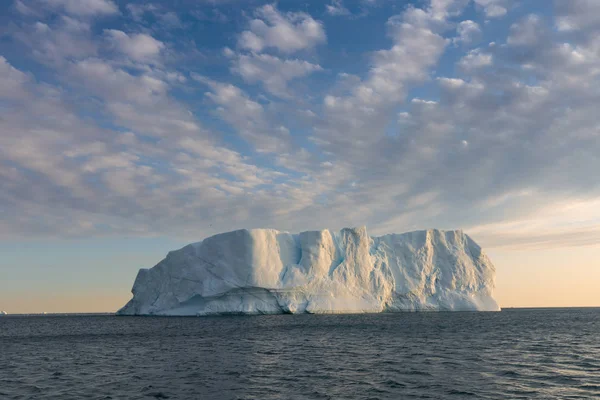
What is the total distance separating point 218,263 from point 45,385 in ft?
106

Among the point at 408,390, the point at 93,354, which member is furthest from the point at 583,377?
Answer: the point at 93,354

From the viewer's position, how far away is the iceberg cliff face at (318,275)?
148ft

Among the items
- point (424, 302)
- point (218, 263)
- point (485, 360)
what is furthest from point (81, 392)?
point (424, 302)

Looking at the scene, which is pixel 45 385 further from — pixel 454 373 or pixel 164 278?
pixel 164 278

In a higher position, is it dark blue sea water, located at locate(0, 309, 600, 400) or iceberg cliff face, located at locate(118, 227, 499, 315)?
iceberg cliff face, located at locate(118, 227, 499, 315)

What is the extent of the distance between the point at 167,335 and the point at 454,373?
60.7 feet

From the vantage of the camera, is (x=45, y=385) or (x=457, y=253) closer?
(x=45, y=385)

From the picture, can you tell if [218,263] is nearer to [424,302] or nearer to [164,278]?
[164,278]

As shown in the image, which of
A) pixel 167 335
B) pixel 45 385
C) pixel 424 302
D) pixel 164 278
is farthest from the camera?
pixel 424 302

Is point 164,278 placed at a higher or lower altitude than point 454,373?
higher

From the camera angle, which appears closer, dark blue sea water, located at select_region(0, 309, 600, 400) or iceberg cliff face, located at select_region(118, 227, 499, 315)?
dark blue sea water, located at select_region(0, 309, 600, 400)

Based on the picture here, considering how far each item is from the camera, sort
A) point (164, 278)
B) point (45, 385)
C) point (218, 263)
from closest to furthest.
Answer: point (45, 385) < point (218, 263) < point (164, 278)

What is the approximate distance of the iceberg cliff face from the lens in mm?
45156

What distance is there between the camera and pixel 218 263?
4516 cm
